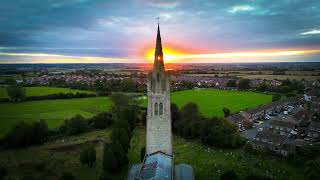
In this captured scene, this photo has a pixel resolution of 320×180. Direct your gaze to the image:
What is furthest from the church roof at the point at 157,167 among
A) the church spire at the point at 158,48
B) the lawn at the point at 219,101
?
the lawn at the point at 219,101

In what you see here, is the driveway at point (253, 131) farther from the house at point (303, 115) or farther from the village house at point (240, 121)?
the house at point (303, 115)

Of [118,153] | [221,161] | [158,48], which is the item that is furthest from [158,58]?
[221,161]

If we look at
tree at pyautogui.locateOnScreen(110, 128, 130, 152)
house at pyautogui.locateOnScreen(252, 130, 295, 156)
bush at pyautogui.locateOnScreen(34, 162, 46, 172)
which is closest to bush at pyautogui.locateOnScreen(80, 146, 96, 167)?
tree at pyautogui.locateOnScreen(110, 128, 130, 152)

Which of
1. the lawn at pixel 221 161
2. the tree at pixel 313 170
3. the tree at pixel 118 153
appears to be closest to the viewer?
the tree at pixel 313 170

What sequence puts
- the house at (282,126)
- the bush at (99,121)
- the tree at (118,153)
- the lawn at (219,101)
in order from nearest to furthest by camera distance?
the tree at (118,153) < the house at (282,126) < the bush at (99,121) < the lawn at (219,101)

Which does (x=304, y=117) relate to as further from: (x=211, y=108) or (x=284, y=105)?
(x=211, y=108)

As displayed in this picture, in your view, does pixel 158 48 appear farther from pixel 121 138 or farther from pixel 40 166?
pixel 40 166

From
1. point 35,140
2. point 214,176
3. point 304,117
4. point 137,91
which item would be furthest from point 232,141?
point 137,91

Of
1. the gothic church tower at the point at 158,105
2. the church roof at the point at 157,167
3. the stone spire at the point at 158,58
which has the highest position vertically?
the stone spire at the point at 158,58
